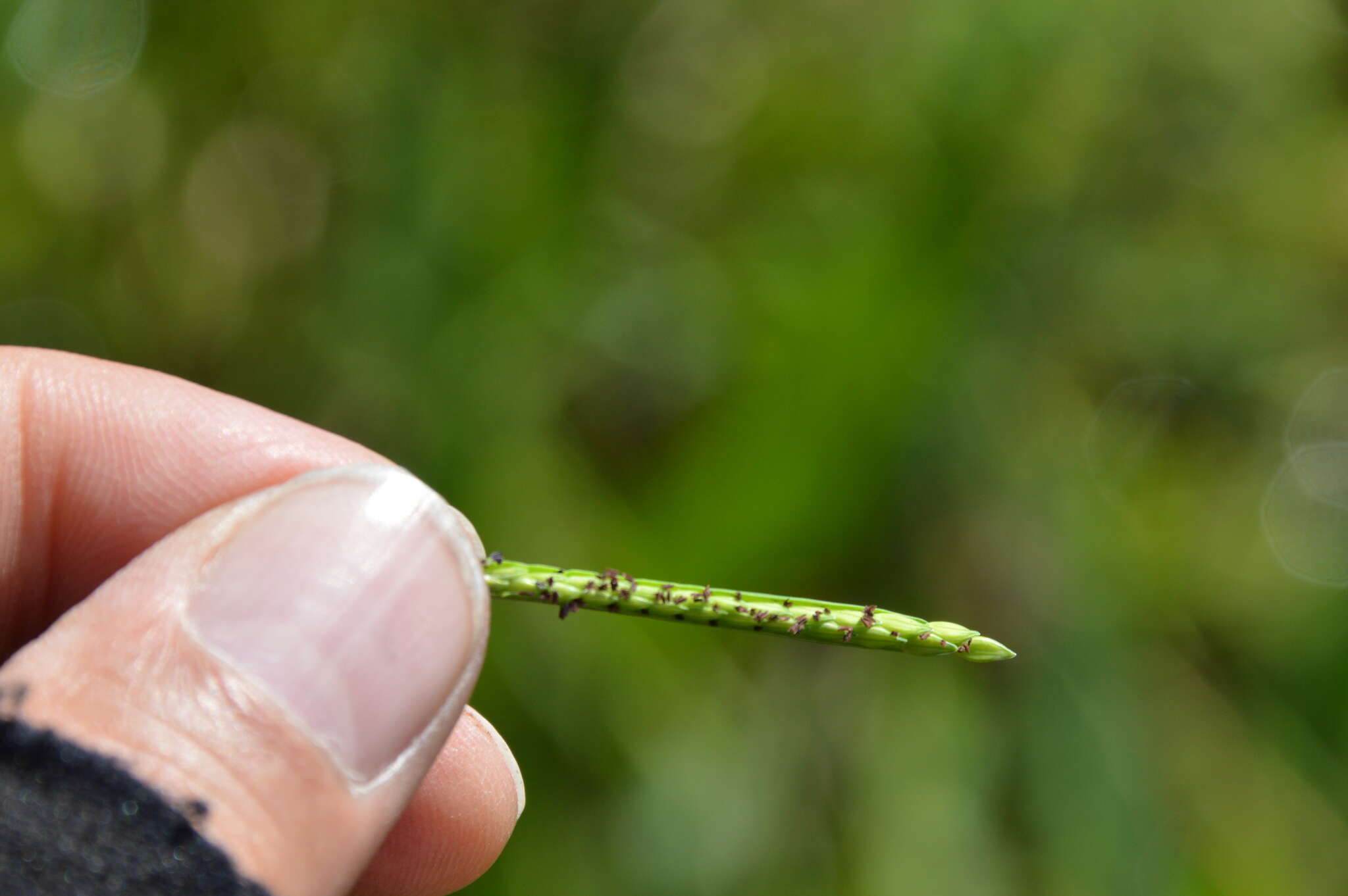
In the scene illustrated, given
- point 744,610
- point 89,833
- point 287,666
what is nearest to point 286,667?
point 287,666

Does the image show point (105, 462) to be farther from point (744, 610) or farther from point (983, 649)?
point (983, 649)

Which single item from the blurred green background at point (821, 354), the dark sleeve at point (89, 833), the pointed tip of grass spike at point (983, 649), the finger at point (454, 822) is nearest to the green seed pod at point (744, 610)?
the pointed tip of grass spike at point (983, 649)

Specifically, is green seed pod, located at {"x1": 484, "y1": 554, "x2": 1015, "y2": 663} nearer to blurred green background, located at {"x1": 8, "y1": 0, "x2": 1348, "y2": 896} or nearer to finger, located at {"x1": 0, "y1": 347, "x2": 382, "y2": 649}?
finger, located at {"x1": 0, "y1": 347, "x2": 382, "y2": 649}

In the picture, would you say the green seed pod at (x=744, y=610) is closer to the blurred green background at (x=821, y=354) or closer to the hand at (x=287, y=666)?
the hand at (x=287, y=666)

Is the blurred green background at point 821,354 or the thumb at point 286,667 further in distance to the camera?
the blurred green background at point 821,354

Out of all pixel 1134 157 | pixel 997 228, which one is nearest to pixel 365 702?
pixel 997 228

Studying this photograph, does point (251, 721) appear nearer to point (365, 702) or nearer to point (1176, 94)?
point (365, 702)
